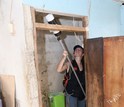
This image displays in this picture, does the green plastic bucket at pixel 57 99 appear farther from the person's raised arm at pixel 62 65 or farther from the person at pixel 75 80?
the person's raised arm at pixel 62 65

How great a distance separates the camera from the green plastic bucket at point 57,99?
8.72 feet

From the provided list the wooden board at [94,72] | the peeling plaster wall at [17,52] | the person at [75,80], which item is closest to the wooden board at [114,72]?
the wooden board at [94,72]

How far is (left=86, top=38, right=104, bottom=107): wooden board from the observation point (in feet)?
6.75

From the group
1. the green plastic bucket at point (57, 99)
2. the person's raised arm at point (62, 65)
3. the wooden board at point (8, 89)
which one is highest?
the person's raised arm at point (62, 65)

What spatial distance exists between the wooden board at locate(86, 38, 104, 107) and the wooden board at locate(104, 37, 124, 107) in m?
0.06

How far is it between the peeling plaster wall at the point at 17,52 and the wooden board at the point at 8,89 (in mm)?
53

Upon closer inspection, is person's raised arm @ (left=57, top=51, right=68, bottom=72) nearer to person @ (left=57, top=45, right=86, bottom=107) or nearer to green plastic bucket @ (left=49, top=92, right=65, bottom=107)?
person @ (left=57, top=45, right=86, bottom=107)

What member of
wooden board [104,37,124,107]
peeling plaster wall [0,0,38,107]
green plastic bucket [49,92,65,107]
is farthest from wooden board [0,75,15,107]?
wooden board [104,37,124,107]

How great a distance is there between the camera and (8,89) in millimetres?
2184

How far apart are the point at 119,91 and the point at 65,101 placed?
1.04 meters

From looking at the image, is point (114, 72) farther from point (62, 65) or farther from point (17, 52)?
point (17, 52)

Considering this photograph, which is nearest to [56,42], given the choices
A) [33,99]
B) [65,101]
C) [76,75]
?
[76,75]

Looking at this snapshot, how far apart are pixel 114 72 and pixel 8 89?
4.04 feet

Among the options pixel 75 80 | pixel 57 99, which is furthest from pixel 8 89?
pixel 75 80
